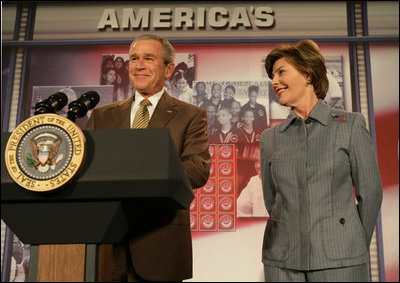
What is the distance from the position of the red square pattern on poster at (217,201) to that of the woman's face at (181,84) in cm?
61

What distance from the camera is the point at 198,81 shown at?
12.1ft

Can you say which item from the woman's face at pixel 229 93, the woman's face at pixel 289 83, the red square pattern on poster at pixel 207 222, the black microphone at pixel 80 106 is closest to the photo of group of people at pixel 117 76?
the woman's face at pixel 229 93

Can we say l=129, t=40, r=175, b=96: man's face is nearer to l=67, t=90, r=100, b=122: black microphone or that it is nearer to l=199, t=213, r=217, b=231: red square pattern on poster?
l=67, t=90, r=100, b=122: black microphone

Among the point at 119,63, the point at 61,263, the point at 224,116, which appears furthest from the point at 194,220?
the point at 61,263

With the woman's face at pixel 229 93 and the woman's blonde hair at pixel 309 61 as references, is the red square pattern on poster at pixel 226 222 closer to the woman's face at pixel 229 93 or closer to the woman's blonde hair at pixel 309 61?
the woman's face at pixel 229 93

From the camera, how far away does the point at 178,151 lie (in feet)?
5.27

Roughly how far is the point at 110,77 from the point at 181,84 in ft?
1.90

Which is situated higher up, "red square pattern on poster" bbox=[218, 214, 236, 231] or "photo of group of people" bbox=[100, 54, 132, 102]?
"photo of group of people" bbox=[100, 54, 132, 102]

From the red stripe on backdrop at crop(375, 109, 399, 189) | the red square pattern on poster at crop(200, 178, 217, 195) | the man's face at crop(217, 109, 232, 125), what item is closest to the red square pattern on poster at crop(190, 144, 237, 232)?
the red square pattern on poster at crop(200, 178, 217, 195)

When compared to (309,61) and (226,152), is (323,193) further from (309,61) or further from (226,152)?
(226,152)

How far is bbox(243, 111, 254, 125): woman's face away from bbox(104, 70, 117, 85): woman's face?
3.57ft

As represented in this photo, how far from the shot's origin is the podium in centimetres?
99

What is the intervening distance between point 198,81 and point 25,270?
1.97m

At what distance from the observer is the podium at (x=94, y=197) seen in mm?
995
